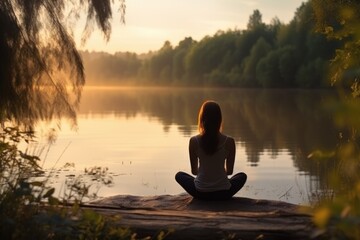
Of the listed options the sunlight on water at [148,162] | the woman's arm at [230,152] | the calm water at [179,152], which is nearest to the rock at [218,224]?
the calm water at [179,152]

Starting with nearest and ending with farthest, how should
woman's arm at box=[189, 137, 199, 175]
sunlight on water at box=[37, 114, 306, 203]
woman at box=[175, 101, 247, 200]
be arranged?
woman at box=[175, 101, 247, 200] → woman's arm at box=[189, 137, 199, 175] → sunlight on water at box=[37, 114, 306, 203]

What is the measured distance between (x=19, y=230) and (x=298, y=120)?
1090 inches

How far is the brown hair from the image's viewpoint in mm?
6047

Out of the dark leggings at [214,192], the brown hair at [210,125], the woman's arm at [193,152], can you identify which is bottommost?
the dark leggings at [214,192]

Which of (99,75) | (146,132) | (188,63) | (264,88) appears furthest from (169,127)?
(99,75)

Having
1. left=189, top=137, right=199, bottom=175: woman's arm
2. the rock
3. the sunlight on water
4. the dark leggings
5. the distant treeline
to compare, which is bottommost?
the sunlight on water

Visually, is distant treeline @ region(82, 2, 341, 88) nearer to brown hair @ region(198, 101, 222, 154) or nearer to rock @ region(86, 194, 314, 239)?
brown hair @ region(198, 101, 222, 154)

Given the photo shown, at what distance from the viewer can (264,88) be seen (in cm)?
7762

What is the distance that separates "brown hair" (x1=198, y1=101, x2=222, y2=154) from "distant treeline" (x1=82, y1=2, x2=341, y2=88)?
33636 mm

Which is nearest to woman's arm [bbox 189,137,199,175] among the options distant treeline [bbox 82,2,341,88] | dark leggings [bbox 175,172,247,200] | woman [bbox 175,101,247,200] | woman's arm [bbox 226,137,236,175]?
woman [bbox 175,101,247,200]

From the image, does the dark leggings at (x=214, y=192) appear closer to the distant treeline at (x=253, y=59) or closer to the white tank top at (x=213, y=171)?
the white tank top at (x=213, y=171)

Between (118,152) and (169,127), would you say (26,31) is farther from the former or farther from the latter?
(169,127)

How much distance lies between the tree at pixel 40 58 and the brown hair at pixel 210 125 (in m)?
1.93

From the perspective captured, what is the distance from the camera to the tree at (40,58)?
21.0 ft
